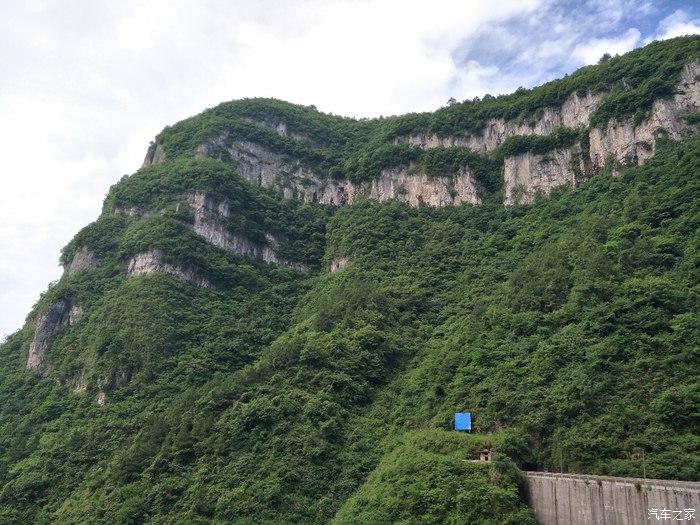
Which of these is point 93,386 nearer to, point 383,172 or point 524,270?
point 524,270

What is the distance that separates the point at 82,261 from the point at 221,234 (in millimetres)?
15908

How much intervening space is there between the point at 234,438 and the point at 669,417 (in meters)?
25.4

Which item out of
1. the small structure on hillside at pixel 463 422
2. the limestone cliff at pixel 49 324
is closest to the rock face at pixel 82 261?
the limestone cliff at pixel 49 324

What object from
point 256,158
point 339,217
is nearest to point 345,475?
point 339,217

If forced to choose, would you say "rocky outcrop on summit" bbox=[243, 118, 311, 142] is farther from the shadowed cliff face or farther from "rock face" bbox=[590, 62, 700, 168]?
"rock face" bbox=[590, 62, 700, 168]

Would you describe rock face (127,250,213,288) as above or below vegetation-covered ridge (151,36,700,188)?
below

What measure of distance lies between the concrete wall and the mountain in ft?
4.55

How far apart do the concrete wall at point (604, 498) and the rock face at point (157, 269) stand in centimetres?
4179

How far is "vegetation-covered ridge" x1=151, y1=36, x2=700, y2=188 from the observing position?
2298 inches

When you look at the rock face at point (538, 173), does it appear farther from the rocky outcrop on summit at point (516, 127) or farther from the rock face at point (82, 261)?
the rock face at point (82, 261)

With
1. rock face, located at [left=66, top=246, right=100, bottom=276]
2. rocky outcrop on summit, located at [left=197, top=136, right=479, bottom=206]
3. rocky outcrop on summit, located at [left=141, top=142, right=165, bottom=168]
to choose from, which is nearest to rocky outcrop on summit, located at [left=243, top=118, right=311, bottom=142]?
rocky outcrop on summit, located at [left=197, top=136, right=479, bottom=206]

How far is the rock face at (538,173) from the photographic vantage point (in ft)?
203

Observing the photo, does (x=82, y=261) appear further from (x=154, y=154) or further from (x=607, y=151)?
(x=607, y=151)

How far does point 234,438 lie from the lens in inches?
1550
